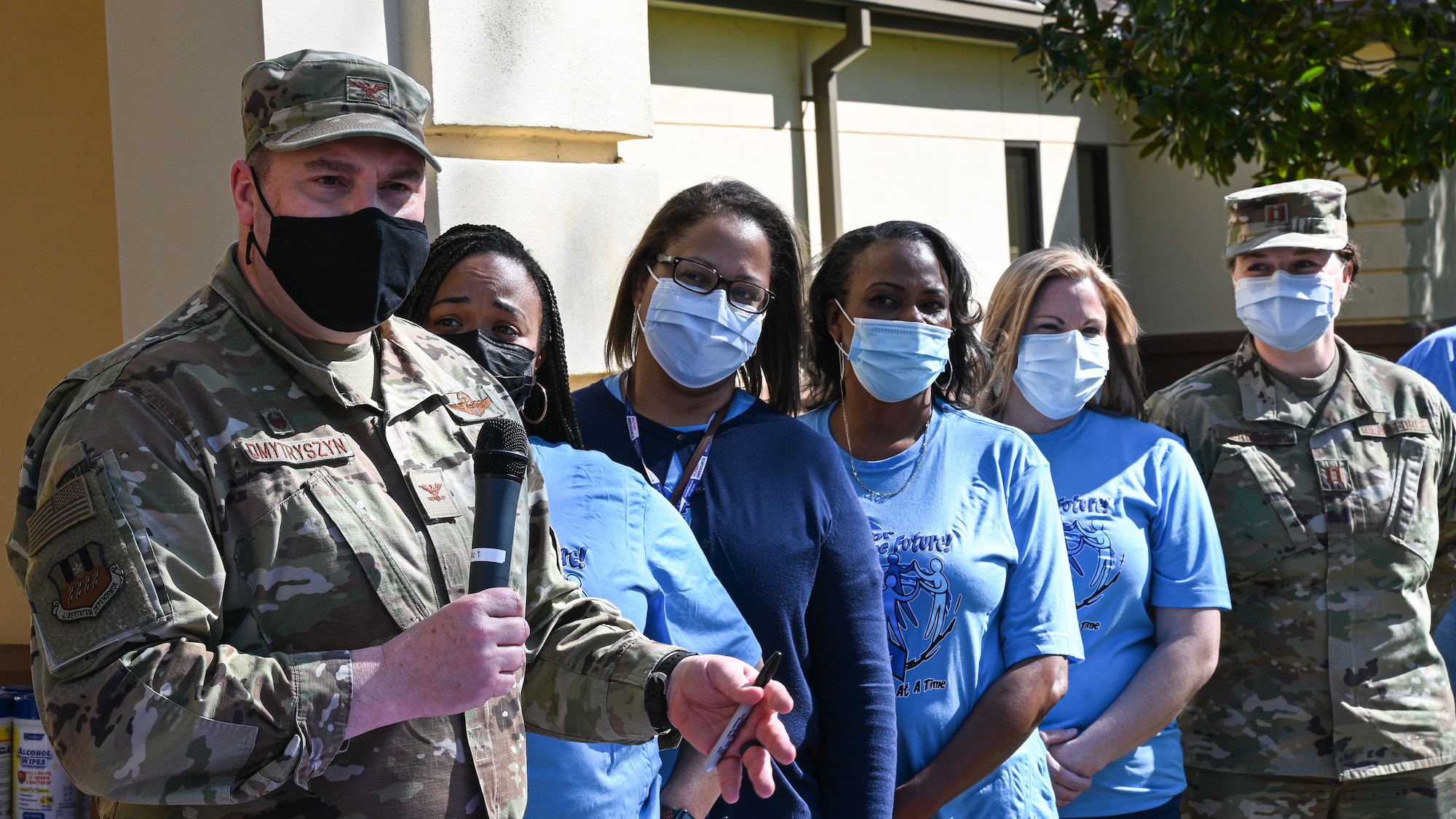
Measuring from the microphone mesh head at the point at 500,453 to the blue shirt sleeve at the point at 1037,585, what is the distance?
1563 mm

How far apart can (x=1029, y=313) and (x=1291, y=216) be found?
0.92 m

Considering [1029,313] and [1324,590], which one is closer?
[1324,590]

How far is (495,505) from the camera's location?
1.67m

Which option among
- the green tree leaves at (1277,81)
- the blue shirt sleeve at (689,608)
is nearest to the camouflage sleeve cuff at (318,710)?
the blue shirt sleeve at (689,608)

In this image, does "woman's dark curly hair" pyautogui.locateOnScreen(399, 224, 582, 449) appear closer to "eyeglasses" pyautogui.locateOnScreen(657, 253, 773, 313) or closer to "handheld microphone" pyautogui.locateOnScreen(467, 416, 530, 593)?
"eyeglasses" pyautogui.locateOnScreen(657, 253, 773, 313)

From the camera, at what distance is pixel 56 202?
→ 399 cm

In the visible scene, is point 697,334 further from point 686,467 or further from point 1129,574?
point 1129,574

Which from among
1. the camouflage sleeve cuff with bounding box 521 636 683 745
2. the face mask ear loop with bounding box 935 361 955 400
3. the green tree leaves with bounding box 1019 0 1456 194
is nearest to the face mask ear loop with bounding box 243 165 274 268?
the camouflage sleeve cuff with bounding box 521 636 683 745

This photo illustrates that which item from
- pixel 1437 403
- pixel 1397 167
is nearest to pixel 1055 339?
pixel 1437 403

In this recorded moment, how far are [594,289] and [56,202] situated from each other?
5.51 feet

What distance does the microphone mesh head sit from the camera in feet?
5.59

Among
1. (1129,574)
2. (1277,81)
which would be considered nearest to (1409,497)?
(1129,574)

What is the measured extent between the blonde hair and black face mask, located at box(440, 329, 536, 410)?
1.42m

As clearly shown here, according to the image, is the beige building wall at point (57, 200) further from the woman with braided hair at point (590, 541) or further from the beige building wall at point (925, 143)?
the beige building wall at point (925, 143)
